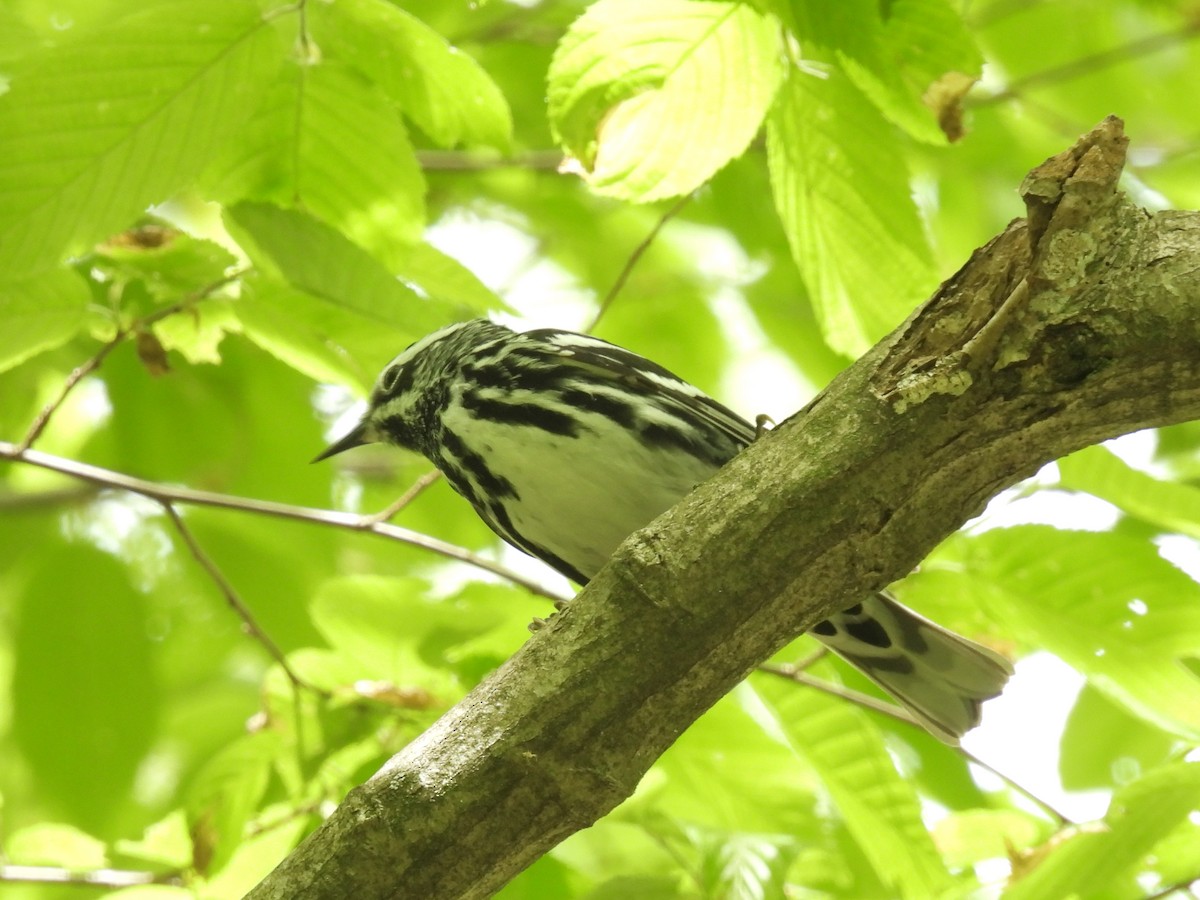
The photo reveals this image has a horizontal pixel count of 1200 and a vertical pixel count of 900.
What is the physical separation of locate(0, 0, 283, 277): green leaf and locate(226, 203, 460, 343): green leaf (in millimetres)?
274

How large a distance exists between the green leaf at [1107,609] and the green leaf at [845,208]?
500 millimetres

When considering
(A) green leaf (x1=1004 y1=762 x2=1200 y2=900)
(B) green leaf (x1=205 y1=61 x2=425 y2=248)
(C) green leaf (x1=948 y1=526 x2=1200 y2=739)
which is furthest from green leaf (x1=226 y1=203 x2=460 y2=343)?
(A) green leaf (x1=1004 y1=762 x2=1200 y2=900)

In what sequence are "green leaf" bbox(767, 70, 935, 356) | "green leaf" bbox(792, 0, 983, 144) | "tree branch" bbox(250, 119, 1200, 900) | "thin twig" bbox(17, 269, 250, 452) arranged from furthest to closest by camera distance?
"thin twig" bbox(17, 269, 250, 452) → "green leaf" bbox(767, 70, 935, 356) → "green leaf" bbox(792, 0, 983, 144) → "tree branch" bbox(250, 119, 1200, 900)

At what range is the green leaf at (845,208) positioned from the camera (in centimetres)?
200

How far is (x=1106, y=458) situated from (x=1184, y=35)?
225 cm

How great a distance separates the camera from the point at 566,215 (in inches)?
160

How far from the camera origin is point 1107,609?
2189mm

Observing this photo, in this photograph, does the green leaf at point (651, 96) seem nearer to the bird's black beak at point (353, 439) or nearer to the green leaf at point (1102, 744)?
the bird's black beak at point (353, 439)

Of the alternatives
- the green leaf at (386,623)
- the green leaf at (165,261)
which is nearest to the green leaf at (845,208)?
the green leaf at (386,623)

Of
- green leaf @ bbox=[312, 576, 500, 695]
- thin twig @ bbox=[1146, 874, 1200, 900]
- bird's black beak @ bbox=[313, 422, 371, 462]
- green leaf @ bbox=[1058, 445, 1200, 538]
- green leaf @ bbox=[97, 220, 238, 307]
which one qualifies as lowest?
thin twig @ bbox=[1146, 874, 1200, 900]

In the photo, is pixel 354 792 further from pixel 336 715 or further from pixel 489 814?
pixel 336 715

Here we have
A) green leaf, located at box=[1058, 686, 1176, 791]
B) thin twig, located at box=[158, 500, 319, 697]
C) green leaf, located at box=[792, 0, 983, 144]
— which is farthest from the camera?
green leaf, located at box=[1058, 686, 1176, 791]

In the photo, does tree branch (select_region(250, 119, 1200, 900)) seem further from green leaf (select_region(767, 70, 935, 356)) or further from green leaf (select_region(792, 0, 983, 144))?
green leaf (select_region(767, 70, 935, 356))

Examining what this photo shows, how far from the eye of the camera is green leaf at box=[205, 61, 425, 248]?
213 centimetres
